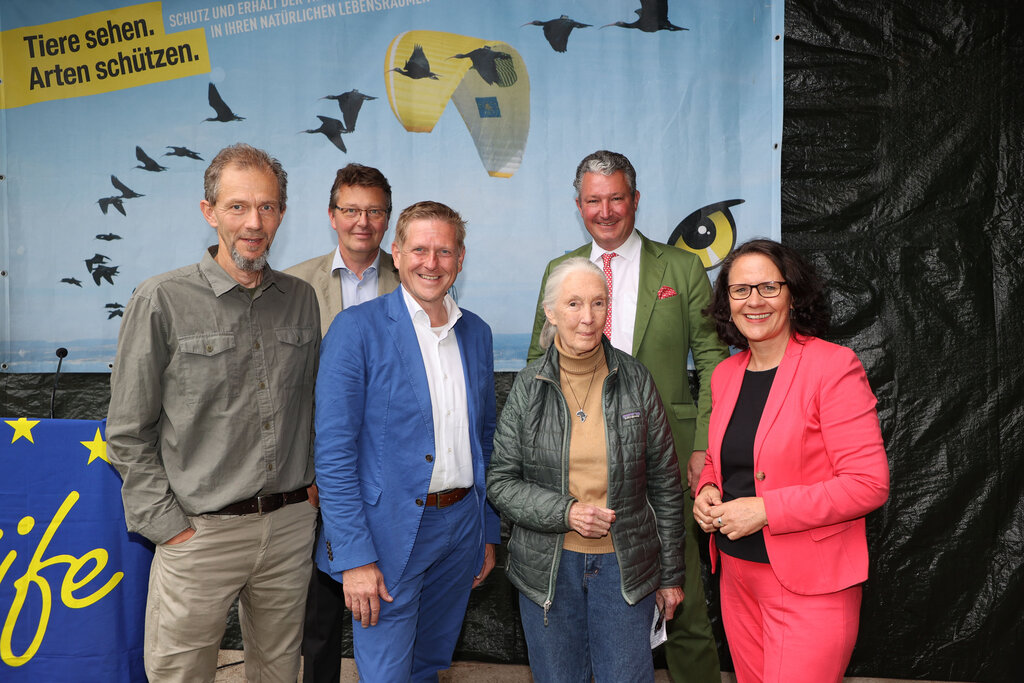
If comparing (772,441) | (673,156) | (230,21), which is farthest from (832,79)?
(230,21)

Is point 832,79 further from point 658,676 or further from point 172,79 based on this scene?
point 172,79

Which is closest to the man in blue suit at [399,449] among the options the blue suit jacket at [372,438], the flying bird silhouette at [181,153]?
the blue suit jacket at [372,438]

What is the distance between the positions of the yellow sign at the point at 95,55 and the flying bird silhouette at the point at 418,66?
1063 millimetres

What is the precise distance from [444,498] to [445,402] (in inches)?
11.6

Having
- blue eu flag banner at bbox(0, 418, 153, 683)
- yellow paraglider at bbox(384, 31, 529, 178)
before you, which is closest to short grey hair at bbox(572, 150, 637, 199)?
yellow paraglider at bbox(384, 31, 529, 178)

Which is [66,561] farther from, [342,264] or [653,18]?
[653,18]

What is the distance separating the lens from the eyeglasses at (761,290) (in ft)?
6.27

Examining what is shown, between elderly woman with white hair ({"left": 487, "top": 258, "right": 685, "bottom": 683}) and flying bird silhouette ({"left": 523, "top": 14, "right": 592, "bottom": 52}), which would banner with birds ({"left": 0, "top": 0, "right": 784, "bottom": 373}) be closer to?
flying bird silhouette ({"left": 523, "top": 14, "right": 592, "bottom": 52})

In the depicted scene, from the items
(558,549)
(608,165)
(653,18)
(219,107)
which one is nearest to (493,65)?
(653,18)

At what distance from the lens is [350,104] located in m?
3.39

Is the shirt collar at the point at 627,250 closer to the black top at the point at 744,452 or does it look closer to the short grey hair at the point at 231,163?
the black top at the point at 744,452

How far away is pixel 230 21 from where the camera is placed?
3479 mm

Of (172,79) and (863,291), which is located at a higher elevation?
(172,79)

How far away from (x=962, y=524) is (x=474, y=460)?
7.59 ft
